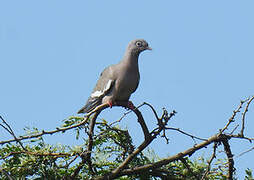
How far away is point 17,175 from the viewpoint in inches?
171

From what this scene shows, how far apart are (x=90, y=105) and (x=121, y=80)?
1.73 ft

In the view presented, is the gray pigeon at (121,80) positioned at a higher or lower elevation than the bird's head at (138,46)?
lower

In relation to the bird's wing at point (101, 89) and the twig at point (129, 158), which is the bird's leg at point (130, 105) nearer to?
the bird's wing at point (101, 89)

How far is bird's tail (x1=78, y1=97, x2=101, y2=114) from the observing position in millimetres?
5273

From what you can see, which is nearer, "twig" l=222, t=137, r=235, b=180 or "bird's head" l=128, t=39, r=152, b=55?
"twig" l=222, t=137, r=235, b=180

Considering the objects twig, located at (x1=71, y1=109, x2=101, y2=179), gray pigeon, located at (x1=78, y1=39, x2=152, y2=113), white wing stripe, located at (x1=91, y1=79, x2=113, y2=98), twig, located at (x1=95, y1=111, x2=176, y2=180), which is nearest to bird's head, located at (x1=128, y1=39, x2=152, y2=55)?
gray pigeon, located at (x1=78, y1=39, x2=152, y2=113)

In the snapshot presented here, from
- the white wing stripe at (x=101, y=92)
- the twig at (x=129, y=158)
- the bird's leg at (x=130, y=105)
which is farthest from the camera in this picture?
the white wing stripe at (x=101, y=92)

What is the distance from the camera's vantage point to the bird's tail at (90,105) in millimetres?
5273

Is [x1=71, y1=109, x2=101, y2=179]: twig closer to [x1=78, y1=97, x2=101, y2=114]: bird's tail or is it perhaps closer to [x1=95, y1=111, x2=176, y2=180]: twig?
[x1=95, y1=111, x2=176, y2=180]: twig

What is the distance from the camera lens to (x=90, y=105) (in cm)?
528

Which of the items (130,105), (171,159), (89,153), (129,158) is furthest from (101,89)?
(171,159)

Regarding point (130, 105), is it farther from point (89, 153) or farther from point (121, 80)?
point (89, 153)

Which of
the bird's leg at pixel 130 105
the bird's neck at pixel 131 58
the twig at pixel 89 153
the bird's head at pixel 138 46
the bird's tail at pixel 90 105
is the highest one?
the bird's head at pixel 138 46

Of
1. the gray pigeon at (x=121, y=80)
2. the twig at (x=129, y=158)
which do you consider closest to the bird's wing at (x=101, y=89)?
the gray pigeon at (x=121, y=80)
